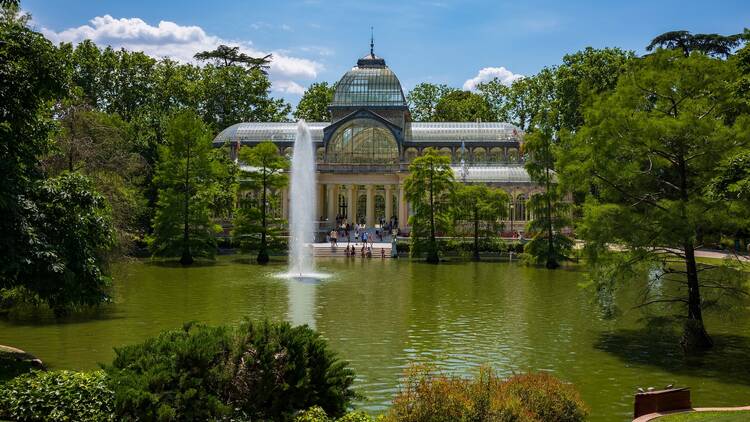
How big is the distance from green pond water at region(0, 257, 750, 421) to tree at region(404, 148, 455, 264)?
13.4m

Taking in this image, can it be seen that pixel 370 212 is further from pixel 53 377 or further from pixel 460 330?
pixel 53 377

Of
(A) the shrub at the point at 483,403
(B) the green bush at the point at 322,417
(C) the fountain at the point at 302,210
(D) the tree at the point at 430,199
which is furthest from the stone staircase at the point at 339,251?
(A) the shrub at the point at 483,403

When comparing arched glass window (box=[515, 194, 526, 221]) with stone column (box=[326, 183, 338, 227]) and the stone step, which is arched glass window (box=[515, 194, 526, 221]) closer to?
the stone step

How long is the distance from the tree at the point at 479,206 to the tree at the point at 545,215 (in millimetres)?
5581

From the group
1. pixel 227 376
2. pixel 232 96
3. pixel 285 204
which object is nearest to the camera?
pixel 227 376

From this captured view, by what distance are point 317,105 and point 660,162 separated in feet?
264

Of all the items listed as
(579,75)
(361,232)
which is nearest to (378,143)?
(361,232)

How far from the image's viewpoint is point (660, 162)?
21234mm

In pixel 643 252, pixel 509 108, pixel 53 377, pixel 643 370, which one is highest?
pixel 509 108

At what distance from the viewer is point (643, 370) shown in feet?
60.5

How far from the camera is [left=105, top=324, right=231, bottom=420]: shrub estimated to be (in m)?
10.8

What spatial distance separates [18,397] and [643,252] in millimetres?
16261

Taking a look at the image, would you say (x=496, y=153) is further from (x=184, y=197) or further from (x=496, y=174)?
(x=184, y=197)

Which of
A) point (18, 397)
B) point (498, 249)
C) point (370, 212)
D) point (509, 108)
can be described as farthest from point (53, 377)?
point (509, 108)
